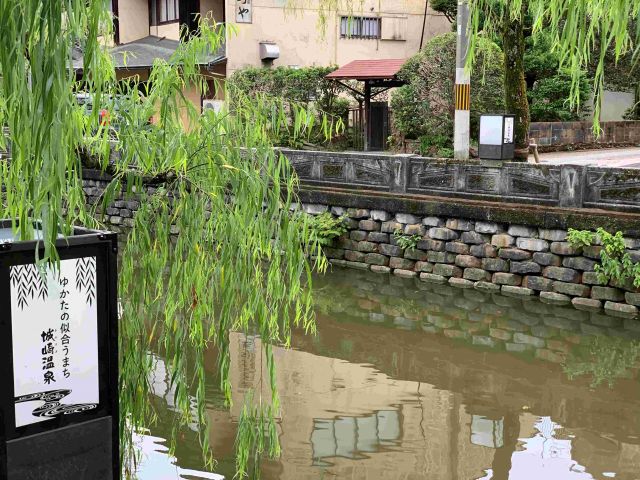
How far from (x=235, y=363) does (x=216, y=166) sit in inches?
223

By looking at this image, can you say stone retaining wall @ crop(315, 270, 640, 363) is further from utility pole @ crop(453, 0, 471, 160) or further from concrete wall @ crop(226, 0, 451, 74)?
concrete wall @ crop(226, 0, 451, 74)

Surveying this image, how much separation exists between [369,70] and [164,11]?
8.85 meters

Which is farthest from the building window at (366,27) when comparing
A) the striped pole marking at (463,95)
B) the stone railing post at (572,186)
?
the stone railing post at (572,186)

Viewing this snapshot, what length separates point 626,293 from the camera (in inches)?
488

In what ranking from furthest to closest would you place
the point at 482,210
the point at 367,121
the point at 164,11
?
the point at 164,11
the point at 367,121
the point at 482,210

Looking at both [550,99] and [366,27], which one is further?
[366,27]

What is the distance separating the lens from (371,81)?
24656 mm

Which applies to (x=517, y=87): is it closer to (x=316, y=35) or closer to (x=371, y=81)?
(x=371, y=81)

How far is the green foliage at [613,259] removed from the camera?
1222 cm

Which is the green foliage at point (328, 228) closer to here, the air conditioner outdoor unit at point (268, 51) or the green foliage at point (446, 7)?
the air conditioner outdoor unit at point (268, 51)

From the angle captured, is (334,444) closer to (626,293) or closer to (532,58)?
(626,293)

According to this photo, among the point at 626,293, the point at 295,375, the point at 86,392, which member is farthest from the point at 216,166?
the point at 626,293

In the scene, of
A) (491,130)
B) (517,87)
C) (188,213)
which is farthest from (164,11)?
(188,213)

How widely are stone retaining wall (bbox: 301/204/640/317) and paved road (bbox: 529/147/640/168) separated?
18.1 feet
